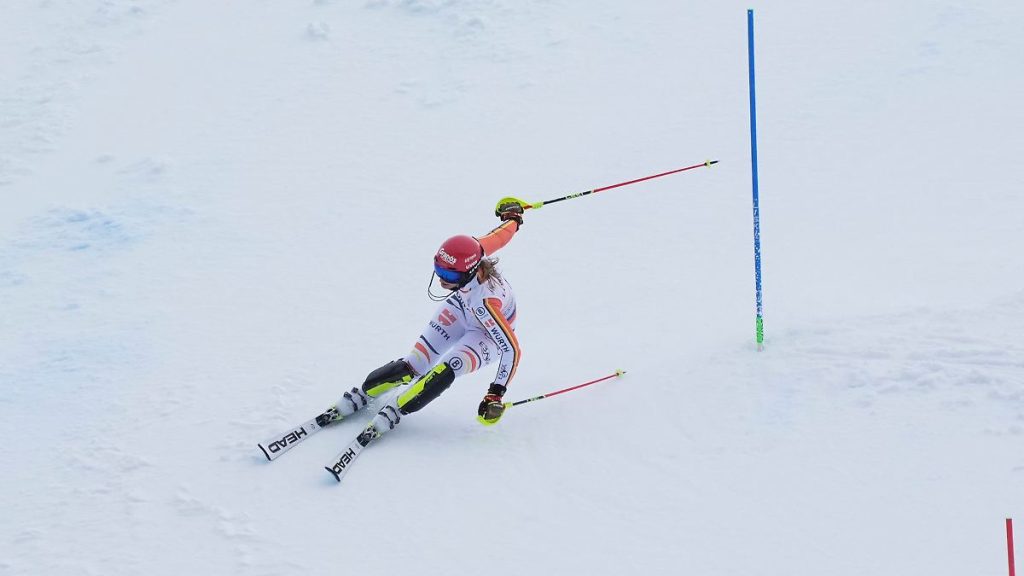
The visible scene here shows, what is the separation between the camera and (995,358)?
7.00 metres

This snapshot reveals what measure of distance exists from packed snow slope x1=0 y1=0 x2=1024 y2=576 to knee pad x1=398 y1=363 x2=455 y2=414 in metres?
0.26

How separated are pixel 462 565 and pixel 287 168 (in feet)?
21.3

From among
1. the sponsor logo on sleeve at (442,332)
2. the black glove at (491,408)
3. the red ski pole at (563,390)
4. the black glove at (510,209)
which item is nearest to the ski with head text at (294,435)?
the sponsor logo on sleeve at (442,332)

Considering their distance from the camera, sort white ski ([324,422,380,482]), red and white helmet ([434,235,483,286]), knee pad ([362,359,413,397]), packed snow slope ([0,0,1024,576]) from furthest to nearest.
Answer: knee pad ([362,359,413,397]) < red and white helmet ([434,235,483,286]) < white ski ([324,422,380,482]) < packed snow slope ([0,0,1024,576])

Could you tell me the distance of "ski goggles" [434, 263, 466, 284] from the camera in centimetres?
711

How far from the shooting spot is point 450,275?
7.14 meters

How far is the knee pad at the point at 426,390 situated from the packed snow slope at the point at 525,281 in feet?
0.84

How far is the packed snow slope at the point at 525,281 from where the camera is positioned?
6.25 metres

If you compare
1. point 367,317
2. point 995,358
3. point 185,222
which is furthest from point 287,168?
point 995,358

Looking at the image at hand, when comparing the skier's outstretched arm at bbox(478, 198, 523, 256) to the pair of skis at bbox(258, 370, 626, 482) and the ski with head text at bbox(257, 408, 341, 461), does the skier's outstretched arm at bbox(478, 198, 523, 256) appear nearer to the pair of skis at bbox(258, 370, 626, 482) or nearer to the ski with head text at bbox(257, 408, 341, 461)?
the pair of skis at bbox(258, 370, 626, 482)

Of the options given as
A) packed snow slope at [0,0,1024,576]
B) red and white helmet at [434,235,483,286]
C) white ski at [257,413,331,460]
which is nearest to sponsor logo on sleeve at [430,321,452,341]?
packed snow slope at [0,0,1024,576]

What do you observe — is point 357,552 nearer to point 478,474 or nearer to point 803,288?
point 478,474

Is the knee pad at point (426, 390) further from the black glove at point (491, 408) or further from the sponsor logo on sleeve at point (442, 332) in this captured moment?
the sponsor logo on sleeve at point (442, 332)

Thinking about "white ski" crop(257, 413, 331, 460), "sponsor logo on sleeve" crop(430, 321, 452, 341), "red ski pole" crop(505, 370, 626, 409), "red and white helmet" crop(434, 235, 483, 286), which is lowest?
"red ski pole" crop(505, 370, 626, 409)
